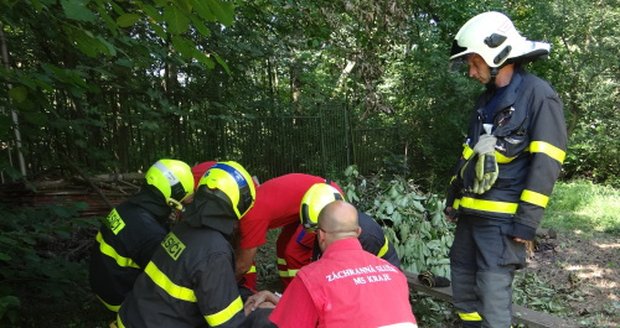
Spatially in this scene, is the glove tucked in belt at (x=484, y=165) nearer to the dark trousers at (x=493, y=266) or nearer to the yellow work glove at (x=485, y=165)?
the yellow work glove at (x=485, y=165)

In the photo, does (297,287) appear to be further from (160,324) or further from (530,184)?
(530,184)

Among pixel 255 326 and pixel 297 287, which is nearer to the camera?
pixel 297 287

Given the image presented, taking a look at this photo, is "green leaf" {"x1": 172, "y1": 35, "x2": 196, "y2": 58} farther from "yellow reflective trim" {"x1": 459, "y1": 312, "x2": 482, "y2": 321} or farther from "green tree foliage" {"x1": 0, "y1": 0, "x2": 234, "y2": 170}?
"yellow reflective trim" {"x1": 459, "y1": 312, "x2": 482, "y2": 321}

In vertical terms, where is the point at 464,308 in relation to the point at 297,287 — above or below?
below

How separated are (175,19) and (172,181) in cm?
168

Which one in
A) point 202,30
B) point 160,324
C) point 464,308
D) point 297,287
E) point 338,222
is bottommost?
point 464,308

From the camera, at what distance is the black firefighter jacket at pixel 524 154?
Result: 2.64 meters

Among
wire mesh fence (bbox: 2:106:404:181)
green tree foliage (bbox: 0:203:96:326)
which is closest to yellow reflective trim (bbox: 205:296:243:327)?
green tree foliage (bbox: 0:203:96:326)

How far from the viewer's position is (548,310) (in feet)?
14.4

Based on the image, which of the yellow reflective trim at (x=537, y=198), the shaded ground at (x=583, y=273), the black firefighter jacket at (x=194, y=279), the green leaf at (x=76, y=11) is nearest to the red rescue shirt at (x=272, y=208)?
the black firefighter jacket at (x=194, y=279)

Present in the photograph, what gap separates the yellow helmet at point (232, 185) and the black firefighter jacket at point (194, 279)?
5 cm

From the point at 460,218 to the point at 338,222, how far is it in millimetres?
1256

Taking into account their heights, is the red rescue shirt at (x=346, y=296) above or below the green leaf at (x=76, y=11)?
below

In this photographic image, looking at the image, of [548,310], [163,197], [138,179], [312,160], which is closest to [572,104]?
[312,160]
